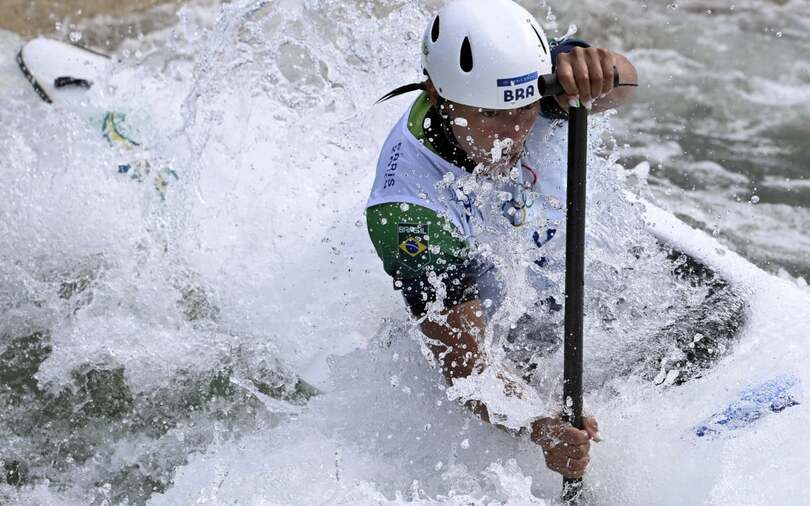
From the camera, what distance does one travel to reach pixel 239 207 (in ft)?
13.2

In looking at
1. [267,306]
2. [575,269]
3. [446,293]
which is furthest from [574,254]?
[267,306]

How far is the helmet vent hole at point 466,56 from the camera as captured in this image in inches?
97.6

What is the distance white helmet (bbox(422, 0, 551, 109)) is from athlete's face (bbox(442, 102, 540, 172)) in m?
0.03

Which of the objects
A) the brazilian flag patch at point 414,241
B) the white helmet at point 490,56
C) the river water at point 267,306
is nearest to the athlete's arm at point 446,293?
the brazilian flag patch at point 414,241

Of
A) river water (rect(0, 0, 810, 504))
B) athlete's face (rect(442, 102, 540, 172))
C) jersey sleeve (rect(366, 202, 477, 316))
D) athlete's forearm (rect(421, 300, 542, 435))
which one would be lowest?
river water (rect(0, 0, 810, 504))

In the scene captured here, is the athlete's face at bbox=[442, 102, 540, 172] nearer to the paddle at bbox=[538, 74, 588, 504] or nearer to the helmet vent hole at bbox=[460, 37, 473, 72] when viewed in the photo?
the helmet vent hole at bbox=[460, 37, 473, 72]

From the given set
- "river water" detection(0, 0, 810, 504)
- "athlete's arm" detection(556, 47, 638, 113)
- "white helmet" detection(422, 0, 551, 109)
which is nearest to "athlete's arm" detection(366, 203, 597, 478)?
"river water" detection(0, 0, 810, 504)

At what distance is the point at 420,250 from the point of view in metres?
2.58

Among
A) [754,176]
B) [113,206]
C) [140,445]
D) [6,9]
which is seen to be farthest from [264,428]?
[6,9]

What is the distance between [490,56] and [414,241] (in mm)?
518

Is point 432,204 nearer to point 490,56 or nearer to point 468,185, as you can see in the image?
point 468,185

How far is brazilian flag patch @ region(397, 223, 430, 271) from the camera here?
257 centimetres

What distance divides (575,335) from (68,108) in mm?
3157

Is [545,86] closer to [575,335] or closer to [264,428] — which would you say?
[575,335]
